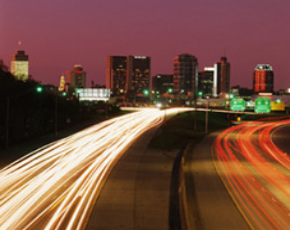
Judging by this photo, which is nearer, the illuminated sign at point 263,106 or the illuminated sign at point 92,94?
the illuminated sign at point 263,106

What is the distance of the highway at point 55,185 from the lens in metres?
13.9

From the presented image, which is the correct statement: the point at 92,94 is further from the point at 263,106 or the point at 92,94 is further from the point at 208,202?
the point at 208,202

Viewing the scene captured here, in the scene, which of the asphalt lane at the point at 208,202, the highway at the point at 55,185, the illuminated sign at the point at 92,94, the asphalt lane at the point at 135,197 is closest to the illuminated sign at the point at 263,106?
the highway at the point at 55,185

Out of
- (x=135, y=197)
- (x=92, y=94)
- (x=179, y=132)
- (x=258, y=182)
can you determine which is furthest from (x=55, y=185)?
(x=92, y=94)

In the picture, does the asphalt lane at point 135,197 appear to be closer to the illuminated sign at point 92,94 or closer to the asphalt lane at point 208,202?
the asphalt lane at point 208,202

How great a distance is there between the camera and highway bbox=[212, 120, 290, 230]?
1488 cm

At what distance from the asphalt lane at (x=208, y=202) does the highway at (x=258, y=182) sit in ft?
1.35

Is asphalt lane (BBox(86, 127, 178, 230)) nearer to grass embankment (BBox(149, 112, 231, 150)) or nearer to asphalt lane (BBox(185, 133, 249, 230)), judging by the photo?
asphalt lane (BBox(185, 133, 249, 230))

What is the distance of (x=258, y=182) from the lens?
2153cm

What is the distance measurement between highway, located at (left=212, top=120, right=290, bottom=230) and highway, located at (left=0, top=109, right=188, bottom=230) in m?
7.00

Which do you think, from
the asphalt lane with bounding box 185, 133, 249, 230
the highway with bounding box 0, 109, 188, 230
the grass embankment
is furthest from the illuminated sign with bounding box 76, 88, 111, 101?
the asphalt lane with bounding box 185, 133, 249, 230

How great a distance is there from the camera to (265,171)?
25.2 m

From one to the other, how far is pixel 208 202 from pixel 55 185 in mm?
8288

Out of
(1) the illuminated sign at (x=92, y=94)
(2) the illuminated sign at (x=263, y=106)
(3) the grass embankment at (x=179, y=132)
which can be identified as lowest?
(3) the grass embankment at (x=179, y=132)
